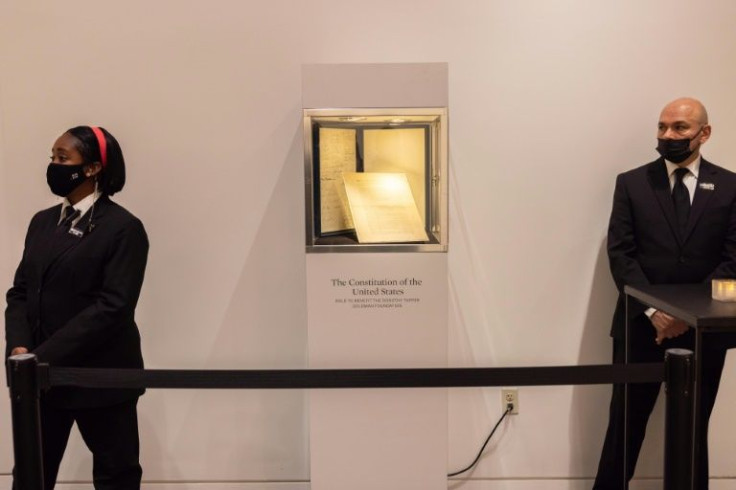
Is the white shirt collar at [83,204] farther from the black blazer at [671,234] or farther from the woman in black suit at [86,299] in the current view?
the black blazer at [671,234]

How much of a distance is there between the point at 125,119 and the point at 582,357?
2.36 meters

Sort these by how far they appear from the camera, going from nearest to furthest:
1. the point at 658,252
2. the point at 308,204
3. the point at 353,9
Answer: the point at 308,204 → the point at 658,252 → the point at 353,9

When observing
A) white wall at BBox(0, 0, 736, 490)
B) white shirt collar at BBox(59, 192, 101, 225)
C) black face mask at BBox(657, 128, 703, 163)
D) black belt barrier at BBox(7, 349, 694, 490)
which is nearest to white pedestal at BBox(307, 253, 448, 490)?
white wall at BBox(0, 0, 736, 490)

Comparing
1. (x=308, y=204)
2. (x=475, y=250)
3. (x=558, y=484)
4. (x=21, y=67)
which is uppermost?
(x=21, y=67)

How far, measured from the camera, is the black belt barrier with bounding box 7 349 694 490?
6.30 ft

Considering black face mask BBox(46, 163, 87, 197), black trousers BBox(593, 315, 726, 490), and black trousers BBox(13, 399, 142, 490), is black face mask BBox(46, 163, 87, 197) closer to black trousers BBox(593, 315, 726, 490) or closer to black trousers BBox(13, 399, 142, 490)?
black trousers BBox(13, 399, 142, 490)

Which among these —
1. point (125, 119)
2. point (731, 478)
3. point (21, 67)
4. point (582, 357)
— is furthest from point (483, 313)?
point (21, 67)

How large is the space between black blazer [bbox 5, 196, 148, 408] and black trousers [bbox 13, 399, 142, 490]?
0.06m

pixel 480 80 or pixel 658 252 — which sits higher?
pixel 480 80

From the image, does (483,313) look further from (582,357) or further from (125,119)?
(125,119)

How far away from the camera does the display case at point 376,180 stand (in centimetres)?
267

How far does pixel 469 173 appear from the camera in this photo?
325 centimetres

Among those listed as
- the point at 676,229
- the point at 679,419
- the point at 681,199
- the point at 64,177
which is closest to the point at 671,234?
the point at 676,229

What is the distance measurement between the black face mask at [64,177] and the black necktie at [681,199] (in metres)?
2.26
